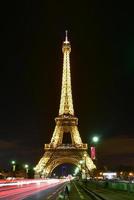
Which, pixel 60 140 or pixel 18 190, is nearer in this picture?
pixel 18 190

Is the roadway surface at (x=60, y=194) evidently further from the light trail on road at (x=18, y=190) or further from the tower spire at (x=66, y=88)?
the tower spire at (x=66, y=88)

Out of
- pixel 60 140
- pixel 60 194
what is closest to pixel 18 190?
pixel 60 194

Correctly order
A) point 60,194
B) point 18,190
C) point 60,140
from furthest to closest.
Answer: point 60,140
point 18,190
point 60,194

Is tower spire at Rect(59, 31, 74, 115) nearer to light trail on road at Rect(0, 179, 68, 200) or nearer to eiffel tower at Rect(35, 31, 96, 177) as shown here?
eiffel tower at Rect(35, 31, 96, 177)

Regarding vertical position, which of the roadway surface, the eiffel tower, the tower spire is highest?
the tower spire

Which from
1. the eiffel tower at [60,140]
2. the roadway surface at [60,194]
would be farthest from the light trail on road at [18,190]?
the eiffel tower at [60,140]

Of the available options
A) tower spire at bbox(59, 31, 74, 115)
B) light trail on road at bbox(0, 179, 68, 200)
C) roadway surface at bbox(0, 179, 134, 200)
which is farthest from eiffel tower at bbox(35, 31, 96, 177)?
roadway surface at bbox(0, 179, 134, 200)

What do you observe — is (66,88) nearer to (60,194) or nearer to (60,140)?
(60,140)

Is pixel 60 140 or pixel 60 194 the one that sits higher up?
pixel 60 140

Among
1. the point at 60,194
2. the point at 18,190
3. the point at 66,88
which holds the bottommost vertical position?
the point at 60,194
